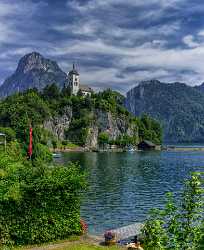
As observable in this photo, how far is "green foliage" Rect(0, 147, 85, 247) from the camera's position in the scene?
1310 inches

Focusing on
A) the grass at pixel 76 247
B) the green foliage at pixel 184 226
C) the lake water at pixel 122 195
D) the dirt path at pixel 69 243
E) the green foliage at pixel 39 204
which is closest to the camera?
the green foliage at pixel 184 226

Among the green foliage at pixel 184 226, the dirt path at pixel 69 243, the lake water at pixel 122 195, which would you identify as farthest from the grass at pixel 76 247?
the green foliage at pixel 184 226

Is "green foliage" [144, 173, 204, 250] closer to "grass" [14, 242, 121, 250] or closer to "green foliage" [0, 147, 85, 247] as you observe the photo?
"grass" [14, 242, 121, 250]

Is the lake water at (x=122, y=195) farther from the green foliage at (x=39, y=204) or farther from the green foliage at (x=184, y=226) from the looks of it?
the green foliage at (x=184, y=226)

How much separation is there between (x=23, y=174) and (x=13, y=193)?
3.22m

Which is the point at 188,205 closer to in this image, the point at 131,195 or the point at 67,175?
the point at 67,175

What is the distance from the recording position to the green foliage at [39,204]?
33.3 metres

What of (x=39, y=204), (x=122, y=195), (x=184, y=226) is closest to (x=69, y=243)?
(x=39, y=204)

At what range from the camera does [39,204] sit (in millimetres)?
34281

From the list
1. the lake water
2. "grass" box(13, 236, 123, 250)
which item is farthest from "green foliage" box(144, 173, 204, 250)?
the lake water

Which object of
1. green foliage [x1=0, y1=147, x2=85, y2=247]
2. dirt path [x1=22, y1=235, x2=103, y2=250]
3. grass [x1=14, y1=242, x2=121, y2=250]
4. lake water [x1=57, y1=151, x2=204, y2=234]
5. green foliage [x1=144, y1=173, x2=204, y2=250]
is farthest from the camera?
lake water [x1=57, y1=151, x2=204, y2=234]

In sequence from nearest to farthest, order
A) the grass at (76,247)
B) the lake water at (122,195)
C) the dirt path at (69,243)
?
the grass at (76,247), the dirt path at (69,243), the lake water at (122,195)

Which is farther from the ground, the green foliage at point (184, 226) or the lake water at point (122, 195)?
the green foliage at point (184, 226)

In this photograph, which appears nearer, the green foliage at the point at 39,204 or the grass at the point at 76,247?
the green foliage at the point at 39,204
